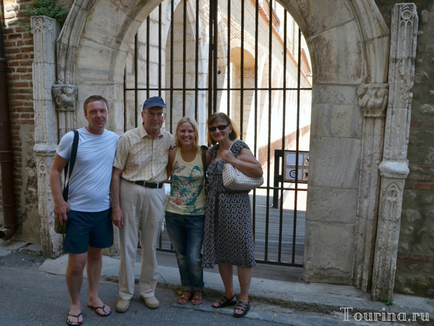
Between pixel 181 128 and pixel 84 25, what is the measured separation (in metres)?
2.04

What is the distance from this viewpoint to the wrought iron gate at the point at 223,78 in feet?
13.8

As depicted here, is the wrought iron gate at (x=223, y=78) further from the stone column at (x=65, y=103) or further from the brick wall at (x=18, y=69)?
the brick wall at (x=18, y=69)

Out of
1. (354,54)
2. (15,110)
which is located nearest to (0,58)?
(15,110)

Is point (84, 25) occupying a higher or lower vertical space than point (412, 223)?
higher

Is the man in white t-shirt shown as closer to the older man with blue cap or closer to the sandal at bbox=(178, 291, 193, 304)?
the older man with blue cap

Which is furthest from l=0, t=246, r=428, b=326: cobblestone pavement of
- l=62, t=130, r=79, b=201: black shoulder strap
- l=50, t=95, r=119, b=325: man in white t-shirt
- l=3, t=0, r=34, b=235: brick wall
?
l=3, t=0, r=34, b=235: brick wall

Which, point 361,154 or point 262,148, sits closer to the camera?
point 361,154

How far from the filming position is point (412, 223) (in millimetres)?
3441

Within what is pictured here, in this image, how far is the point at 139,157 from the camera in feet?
10.3

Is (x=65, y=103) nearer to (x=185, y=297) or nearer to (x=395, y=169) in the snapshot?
(x=185, y=297)

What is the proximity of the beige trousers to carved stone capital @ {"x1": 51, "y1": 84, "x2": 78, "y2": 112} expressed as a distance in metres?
1.64

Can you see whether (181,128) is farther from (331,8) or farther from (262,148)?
(262,148)

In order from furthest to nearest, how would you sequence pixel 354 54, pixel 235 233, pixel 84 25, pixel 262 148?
pixel 262 148, pixel 84 25, pixel 354 54, pixel 235 233

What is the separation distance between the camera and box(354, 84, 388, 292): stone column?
3318 millimetres
